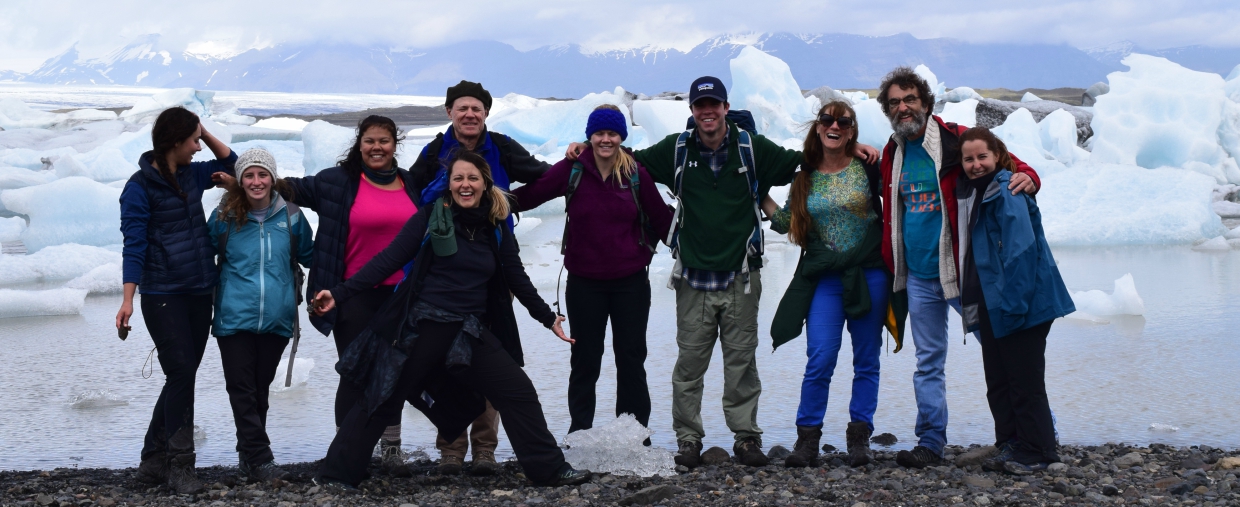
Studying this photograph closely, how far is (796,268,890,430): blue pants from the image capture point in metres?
3.98

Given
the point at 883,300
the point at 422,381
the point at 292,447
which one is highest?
the point at 883,300

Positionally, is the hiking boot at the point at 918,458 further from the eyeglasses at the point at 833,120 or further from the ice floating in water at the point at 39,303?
the ice floating in water at the point at 39,303

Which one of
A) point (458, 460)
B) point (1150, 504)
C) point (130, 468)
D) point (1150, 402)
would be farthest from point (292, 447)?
point (1150, 402)

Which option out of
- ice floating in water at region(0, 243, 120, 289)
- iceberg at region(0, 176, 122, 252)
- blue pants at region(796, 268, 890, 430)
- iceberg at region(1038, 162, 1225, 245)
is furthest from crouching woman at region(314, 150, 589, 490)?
iceberg at region(1038, 162, 1225, 245)

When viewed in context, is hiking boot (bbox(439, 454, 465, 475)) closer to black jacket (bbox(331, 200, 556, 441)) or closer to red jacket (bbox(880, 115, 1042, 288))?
black jacket (bbox(331, 200, 556, 441))

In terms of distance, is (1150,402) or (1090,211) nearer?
(1150,402)

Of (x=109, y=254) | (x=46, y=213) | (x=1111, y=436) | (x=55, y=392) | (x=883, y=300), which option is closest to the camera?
(x=883, y=300)

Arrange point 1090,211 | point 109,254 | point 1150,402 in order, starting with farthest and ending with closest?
point 1090,211, point 109,254, point 1150,402

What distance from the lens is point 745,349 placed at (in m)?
4.07

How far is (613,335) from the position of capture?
4129mm

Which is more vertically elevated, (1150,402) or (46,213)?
(46,213)

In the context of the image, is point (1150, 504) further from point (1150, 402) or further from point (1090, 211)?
point (1090, 211)

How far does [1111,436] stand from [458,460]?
2902mm

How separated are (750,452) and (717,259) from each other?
0.75 meters
